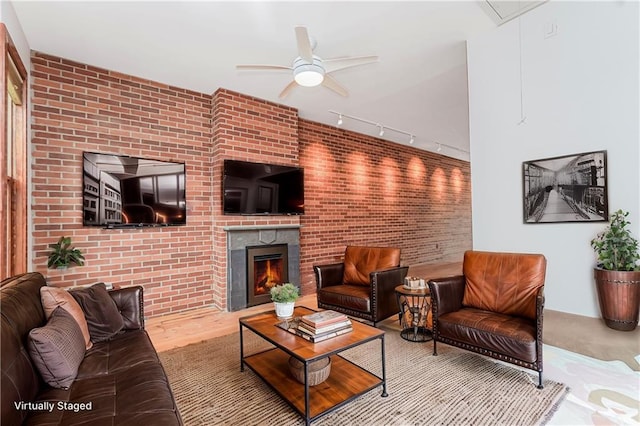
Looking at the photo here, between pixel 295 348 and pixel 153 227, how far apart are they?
2.72 m

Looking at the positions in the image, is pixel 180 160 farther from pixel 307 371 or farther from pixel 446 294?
pixel 446 294

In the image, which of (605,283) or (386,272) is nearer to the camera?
(605,283)

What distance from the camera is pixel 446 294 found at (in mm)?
2555

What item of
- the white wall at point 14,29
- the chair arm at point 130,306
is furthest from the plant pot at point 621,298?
the white wall at point 14,29

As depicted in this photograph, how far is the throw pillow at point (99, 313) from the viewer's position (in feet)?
6.76

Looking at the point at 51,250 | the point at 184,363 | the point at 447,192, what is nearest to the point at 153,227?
the point at 51,250

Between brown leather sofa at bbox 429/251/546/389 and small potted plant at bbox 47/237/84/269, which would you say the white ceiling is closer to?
small potted plant at bbox 47/237/84/269

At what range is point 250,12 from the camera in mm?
2535

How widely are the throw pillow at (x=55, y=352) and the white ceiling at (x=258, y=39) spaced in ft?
7.91

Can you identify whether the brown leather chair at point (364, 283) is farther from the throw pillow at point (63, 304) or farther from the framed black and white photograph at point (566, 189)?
the throw pillow at point (63, 304)

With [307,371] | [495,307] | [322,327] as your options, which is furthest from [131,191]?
[495,307]

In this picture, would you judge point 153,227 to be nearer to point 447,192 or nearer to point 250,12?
point 250,12

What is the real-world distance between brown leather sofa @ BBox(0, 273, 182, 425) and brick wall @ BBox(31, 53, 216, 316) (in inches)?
60.2

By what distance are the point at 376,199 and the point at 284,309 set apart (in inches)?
174
